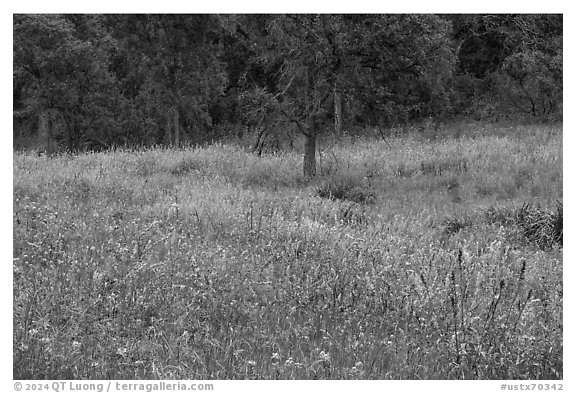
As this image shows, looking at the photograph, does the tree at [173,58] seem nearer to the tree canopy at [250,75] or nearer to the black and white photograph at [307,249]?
the tree canopy at [250,75]

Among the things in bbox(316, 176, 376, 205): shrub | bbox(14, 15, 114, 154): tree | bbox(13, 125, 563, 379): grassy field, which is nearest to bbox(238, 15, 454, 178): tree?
bbox(316, 176, 376, 205): shrub

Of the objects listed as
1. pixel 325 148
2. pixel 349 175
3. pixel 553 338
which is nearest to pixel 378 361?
pixel 553 338

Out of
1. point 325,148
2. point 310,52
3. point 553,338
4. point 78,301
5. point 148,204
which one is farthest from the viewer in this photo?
point 325,148

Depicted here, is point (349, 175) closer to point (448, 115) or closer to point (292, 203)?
point (292, 203)

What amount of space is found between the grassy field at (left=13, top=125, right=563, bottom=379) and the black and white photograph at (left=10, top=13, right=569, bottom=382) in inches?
0.9

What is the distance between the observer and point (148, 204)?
8531 millimetres

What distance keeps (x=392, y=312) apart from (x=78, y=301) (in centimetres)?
239

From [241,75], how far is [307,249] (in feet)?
60.7

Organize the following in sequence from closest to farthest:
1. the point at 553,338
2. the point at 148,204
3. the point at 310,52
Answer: the point at 553,338, the point at 148,204, the point at 310,52

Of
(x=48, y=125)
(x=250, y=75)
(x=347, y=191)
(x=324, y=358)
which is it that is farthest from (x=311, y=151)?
(x=48, y=125)

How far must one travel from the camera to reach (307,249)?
6395 mm

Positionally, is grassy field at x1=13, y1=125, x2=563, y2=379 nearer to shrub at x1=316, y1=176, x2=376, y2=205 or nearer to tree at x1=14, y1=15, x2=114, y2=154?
shrub at x1=316, y1=176, x2=376, y2=205

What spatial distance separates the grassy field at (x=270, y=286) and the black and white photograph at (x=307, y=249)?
0.02 meters

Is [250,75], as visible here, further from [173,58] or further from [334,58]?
[334,58]
